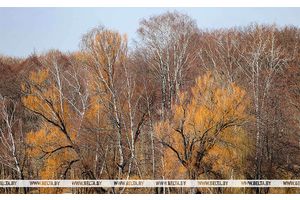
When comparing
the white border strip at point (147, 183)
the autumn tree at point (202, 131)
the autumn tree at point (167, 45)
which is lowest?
the white border strip at point (147, 183)

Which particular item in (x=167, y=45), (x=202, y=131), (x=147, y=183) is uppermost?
(x=167, y=45)

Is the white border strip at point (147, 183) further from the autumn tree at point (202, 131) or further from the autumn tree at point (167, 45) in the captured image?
the autumn tree at point (167, 45)

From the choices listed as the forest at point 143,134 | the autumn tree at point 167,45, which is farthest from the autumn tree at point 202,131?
the autumn tree at point 167,45

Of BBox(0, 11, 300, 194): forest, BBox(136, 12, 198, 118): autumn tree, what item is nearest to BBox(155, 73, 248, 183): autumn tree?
BBox(0, 11, 300, 194): forest

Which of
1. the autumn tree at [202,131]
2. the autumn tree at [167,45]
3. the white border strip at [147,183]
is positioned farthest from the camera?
the autumn tree at [167,45]

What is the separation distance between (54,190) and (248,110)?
28.5 feet

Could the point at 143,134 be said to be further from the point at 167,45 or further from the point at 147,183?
the point at 167,45

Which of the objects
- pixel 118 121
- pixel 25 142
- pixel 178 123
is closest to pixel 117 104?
pixel 118 121

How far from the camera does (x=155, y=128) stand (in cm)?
1627

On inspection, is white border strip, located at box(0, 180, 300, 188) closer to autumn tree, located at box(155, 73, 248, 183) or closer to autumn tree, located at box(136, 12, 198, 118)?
autumn tree, located at box(155, 73, 248, 183)

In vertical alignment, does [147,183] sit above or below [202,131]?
below

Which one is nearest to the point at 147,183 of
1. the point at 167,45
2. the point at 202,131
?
the point at 202,131

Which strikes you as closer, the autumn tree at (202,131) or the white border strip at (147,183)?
the autumn tree at (202,131)

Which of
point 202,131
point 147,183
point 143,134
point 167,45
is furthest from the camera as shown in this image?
point 167,45
